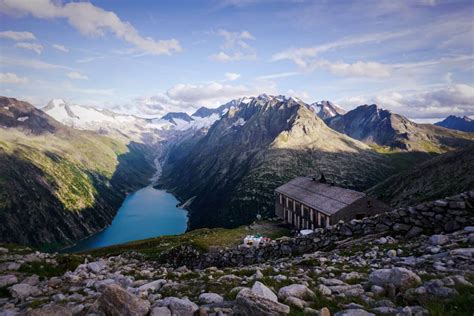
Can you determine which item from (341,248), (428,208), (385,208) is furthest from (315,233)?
(385,208)

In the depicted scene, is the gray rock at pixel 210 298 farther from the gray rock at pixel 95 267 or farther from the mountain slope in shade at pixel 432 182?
the mountain slope in shade at pixel 432 182

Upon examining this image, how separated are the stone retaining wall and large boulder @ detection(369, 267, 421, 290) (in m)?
9.14

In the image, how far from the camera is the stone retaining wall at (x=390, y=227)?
17.4 m

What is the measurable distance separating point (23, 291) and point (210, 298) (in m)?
10.0

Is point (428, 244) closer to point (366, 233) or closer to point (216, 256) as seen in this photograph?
point (366, 233)

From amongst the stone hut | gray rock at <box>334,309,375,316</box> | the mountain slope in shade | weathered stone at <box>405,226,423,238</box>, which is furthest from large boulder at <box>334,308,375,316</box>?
the mountain slope in shade

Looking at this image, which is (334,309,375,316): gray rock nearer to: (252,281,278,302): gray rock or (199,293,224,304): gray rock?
(252,281,278,302): gray rock

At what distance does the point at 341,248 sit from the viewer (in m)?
19.8

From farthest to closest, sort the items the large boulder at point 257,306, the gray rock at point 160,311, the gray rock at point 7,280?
1. the gray rock at point 7,280
2. the gray rock at point 160,311
3. the large boulder at point 257,306

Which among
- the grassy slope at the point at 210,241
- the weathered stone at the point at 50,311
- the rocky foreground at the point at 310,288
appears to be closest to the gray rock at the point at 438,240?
the rocky foreground at the point at 310,288

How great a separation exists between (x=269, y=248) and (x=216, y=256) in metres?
7.63

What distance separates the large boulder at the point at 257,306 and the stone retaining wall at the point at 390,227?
13081 mm

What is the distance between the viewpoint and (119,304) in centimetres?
912

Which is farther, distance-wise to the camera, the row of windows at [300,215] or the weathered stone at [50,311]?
the row of windows at [300,215]
